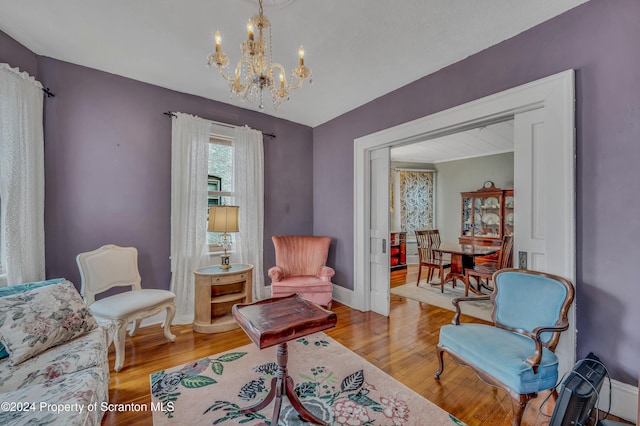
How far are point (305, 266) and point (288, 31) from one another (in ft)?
9.14

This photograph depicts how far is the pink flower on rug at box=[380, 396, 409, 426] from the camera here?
1640 mm

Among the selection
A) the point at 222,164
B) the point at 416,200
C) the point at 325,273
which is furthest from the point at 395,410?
the point at 416,200

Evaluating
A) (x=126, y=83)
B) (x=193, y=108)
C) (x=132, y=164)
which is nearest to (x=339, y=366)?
(x=132, y=164)

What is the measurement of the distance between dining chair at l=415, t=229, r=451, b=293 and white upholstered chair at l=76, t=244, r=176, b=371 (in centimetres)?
399

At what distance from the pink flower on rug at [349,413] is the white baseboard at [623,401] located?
1.54m

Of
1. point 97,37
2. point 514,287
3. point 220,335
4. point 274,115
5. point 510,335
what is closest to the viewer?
point 510,335

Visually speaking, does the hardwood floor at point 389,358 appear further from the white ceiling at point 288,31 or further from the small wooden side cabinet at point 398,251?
the white ceiling at point 288,31

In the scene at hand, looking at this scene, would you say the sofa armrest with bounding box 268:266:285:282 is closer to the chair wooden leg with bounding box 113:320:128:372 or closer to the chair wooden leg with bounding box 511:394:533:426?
the chair wooden leg with bounding box 113:320:128:372

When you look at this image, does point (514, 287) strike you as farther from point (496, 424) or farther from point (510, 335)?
point (496, 424)

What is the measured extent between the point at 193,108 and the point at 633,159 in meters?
4.10

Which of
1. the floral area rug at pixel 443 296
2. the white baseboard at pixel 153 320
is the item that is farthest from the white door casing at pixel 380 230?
the white baseboard at pixel 153 320

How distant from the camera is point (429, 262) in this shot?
4.65 m

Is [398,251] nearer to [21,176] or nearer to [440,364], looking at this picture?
[440,364]

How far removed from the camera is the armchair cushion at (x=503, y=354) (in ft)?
4.94
